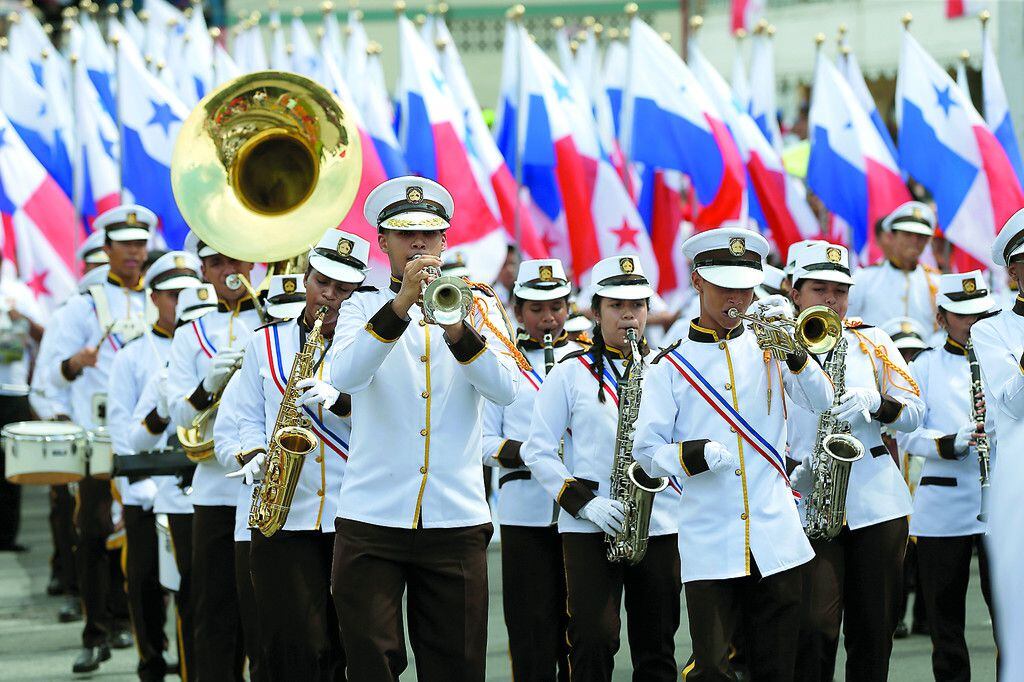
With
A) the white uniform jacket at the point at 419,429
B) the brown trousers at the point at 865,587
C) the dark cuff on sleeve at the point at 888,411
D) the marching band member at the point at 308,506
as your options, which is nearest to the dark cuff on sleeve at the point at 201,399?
the marching band member at the point at 308,506

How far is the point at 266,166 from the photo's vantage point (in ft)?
25.3

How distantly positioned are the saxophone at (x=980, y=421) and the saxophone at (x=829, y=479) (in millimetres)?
1212

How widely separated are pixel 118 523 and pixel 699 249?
524 cm

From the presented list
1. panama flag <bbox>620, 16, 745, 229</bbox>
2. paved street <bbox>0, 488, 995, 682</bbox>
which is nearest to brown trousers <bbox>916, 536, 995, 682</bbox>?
paved street <bbox>0, 488, 995, 682</bbox>

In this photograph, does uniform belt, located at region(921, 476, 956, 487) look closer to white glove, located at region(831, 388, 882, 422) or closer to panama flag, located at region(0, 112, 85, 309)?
white glove, located at region(831, 388, 882, 422)

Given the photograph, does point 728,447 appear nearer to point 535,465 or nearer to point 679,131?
point 535,465

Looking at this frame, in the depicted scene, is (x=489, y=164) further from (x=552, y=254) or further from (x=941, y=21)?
(x=941, y=21)

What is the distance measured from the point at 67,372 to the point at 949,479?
5661 mm

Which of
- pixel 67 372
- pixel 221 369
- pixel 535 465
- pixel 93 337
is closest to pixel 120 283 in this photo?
pixel 93 337

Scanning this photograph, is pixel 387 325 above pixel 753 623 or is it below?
above

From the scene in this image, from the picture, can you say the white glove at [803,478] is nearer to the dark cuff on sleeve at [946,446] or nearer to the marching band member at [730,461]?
the marching band member at [730,461]

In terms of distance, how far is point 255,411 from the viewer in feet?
24.2

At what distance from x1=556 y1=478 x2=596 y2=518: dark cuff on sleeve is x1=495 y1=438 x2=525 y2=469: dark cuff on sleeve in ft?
2.29

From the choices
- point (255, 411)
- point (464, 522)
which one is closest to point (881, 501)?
point (464, 522)
